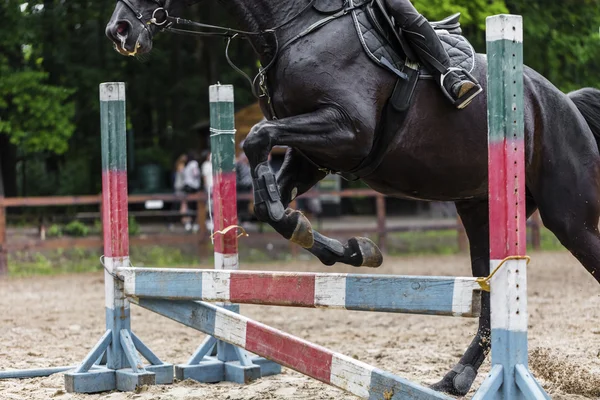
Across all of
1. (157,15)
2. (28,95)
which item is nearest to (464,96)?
(157,15)

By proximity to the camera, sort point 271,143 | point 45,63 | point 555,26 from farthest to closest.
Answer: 1. point 45,63
2. point 555,26
3. point 271,143

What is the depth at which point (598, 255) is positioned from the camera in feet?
15.8

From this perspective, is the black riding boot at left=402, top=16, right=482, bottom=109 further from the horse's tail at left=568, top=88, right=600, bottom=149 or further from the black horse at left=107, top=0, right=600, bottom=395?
the horse's tail at left=568, top=88, right=600, bottom=149

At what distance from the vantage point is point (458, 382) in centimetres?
507

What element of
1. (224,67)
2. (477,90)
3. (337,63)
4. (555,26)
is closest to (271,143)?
(337,63)

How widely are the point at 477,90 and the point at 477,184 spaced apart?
554 millimetres

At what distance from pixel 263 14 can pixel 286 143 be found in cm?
75

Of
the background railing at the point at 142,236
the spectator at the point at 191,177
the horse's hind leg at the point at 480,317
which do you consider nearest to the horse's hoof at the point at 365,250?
the horse's hind leg at the point at 480,317

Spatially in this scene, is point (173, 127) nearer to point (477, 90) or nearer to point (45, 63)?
point (45, 63)

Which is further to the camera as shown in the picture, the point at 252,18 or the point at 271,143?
the point at 252,18

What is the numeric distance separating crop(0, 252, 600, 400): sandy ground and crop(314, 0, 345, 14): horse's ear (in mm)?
2075

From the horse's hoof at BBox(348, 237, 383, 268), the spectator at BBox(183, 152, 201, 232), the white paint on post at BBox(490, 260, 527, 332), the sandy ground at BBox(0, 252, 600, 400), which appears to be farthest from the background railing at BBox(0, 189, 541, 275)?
the white paint on post at BBox(490, 260, 527, 332)

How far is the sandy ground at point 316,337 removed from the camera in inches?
208

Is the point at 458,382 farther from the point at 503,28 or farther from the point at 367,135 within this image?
the point at 503,28
